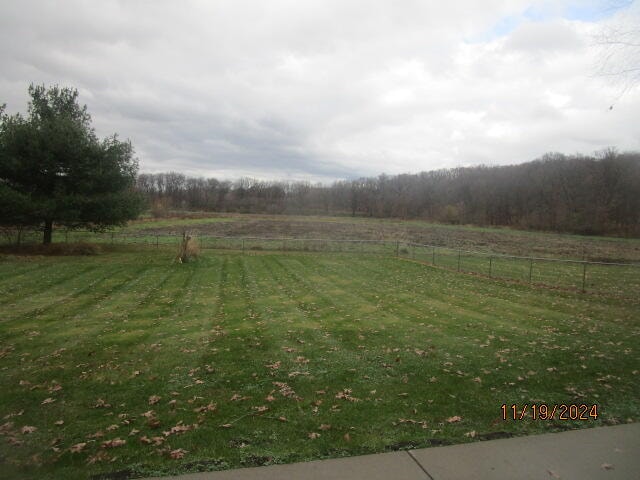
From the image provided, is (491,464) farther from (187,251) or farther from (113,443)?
(187,251)

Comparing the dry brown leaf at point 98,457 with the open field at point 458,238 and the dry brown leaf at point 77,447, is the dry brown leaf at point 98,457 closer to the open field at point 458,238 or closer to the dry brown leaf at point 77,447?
the dry brown leaf at point 77,447

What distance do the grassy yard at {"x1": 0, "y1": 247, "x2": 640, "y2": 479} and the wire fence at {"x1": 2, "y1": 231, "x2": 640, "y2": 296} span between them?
443 centimetres

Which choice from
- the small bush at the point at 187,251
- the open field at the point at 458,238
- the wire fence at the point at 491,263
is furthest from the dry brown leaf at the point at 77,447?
the open field at the point at 458,238

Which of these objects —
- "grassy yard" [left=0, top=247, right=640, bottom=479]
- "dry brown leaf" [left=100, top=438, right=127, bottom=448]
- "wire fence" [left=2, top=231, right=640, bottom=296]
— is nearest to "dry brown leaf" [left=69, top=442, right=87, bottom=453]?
"grassy yard" [left=0, top=247, right=640, bottom=479]

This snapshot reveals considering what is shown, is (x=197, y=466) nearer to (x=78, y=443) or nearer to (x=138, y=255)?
(x=78, y=443)

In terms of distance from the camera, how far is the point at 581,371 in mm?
6316

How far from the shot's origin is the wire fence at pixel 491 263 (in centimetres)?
1711

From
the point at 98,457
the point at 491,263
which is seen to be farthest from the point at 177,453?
the point at 491,263

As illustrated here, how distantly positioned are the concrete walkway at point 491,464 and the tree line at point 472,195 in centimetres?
7103

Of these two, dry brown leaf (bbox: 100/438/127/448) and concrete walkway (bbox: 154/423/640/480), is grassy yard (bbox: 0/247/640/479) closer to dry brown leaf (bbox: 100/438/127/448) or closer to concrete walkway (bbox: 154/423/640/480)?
dry brown leaf (bbox: 100/438/127/448)

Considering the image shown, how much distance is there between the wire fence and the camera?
17109 millimetres

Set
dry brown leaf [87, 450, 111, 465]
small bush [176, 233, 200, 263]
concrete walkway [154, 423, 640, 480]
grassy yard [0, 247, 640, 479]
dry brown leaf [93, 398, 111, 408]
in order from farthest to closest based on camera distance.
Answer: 1. small bush [176, 233, 200, 263]
2. dry brown leaf [93, 398, 111, 408]
3. grassy yard [0, 247, 640, 479]
4. dry brown leaf [87, 450, 111, 465]
5. concrete walkway [154, 423, 640, 480]

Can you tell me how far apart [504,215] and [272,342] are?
10157cm

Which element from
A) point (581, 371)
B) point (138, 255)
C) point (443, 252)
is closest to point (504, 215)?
point (443, 252)
